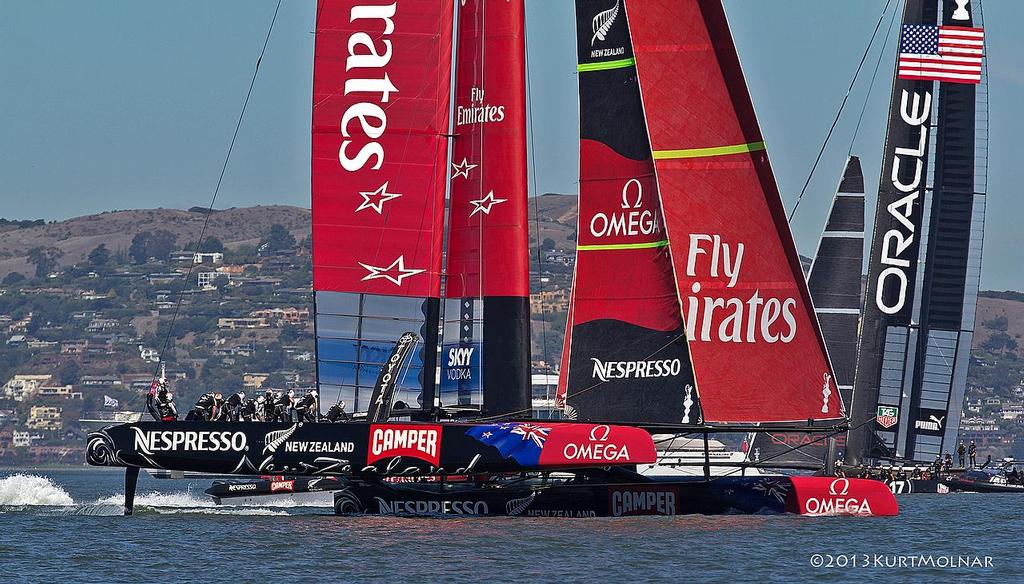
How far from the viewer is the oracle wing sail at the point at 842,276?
39.3 m

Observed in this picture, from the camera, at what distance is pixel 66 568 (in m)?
21.3

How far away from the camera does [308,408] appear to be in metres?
26.7

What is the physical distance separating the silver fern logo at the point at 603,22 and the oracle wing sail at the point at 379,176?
2.26 metres

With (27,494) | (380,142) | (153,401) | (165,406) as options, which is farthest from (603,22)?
(27,494)

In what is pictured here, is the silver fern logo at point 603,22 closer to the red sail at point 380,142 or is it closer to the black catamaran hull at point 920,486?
the red sail at point 380,142

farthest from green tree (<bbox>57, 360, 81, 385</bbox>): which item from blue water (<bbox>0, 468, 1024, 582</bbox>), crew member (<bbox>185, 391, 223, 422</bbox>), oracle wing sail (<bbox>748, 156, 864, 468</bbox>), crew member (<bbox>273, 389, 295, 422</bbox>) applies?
crew member (<bbox>273, 389, 295, 422</bbox>)

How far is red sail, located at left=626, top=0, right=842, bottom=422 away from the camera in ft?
83.7

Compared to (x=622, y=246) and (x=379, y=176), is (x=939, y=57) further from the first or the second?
(x=379, y=176)

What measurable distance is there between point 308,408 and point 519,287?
Result: 3.77 m

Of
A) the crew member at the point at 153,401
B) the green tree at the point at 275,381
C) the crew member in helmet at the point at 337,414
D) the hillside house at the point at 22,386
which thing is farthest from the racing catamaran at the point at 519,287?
the hillside house at the point at 22,386

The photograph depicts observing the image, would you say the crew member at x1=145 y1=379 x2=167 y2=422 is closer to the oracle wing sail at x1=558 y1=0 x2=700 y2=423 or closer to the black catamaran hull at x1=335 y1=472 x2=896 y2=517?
the black catamaran hull at x1=335 y1=472 x2=896 y2=517

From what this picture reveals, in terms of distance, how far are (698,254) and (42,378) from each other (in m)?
168

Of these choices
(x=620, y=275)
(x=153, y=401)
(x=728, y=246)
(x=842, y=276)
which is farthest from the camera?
(x=842, y=276)

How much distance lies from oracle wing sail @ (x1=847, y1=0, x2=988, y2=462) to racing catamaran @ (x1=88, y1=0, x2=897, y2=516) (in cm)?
1415
